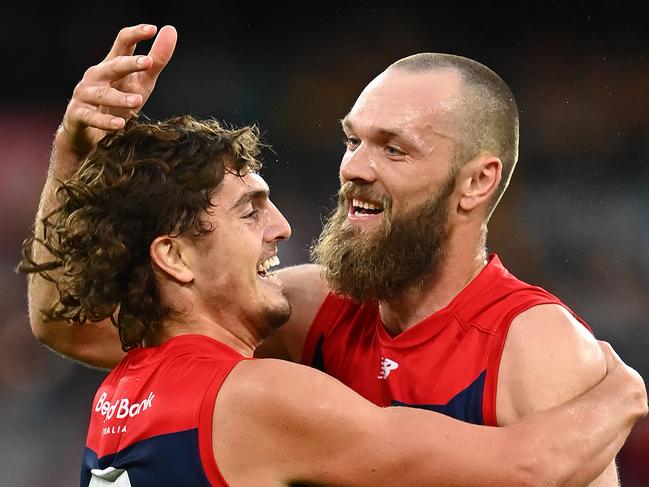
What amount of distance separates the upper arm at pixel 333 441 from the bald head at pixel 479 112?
3.08 feet

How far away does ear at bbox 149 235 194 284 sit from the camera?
2908mm

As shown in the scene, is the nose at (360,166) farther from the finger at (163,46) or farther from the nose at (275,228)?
the finger at (163,46)

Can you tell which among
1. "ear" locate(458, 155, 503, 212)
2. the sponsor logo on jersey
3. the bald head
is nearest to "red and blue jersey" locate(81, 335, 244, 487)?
the sponsor logo on jersey

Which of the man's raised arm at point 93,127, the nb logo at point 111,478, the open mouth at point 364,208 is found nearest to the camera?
the nb logo at point 111,478

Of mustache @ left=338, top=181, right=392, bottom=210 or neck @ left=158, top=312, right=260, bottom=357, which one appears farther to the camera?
mustache @ left=338, top=181, right=392, bottom=210

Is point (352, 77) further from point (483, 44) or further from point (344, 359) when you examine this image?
point (344, 359)

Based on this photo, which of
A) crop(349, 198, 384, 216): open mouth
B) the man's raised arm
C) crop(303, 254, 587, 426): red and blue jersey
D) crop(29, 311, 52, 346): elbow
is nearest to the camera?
crop(303, 254, 587, 426): red and blue jersey

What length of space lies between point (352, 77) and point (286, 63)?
1.81ft

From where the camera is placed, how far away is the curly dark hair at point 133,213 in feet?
9.56

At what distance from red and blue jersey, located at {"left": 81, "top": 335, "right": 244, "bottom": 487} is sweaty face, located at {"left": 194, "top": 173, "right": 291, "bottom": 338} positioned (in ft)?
0.49

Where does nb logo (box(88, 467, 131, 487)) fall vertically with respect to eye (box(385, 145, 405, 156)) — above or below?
below

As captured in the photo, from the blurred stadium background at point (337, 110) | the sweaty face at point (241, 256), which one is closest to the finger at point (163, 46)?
the sweaty face at point (241, 256)

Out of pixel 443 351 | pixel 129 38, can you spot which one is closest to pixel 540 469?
pixel 443 351

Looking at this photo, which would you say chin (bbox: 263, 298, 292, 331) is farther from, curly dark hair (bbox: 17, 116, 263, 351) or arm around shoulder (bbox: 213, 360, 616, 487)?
arm around shoulder (bbox: 213, 360, 616, 487)
